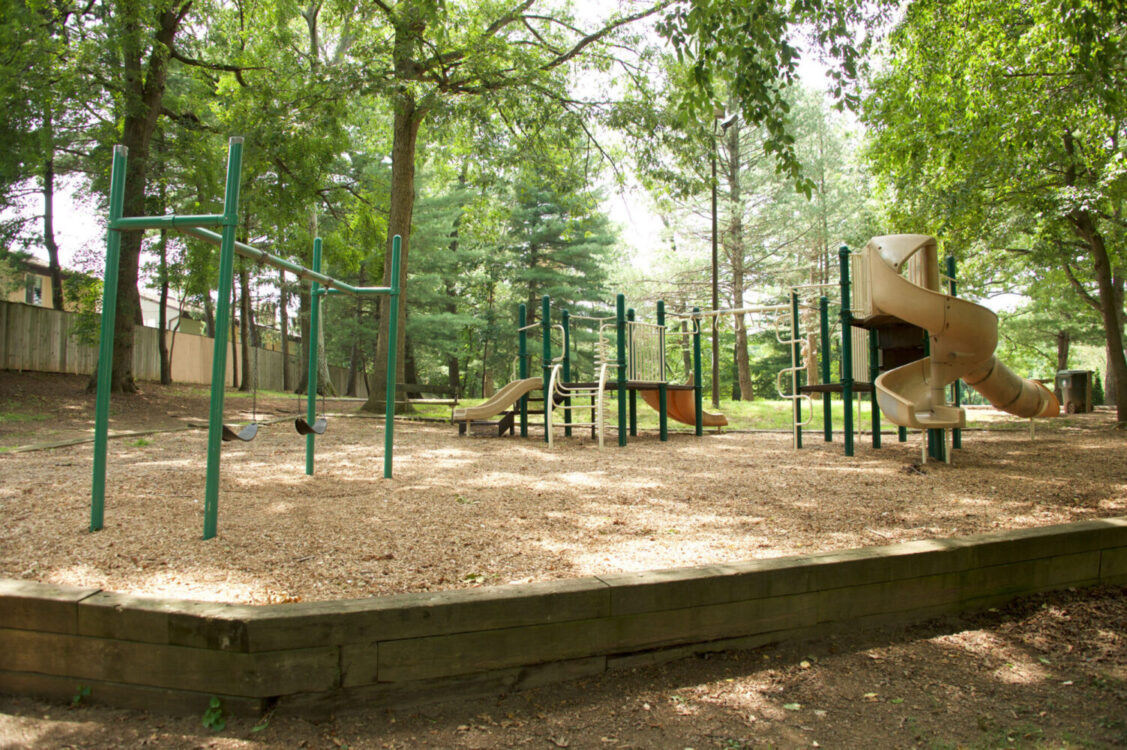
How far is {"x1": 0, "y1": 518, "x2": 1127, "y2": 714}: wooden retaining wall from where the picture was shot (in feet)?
7.34

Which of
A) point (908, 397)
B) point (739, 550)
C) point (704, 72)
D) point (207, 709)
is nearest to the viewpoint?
point (207, 709)

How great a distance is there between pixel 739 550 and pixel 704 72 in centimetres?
309

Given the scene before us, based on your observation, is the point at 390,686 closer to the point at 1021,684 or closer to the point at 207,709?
the point at 207,709

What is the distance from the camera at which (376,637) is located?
90.4 inches

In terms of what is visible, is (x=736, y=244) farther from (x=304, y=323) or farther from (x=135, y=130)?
(x=304, y=323)

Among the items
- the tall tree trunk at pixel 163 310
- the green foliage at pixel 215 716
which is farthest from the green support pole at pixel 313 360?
the tall tree trunk at pixel 163 310

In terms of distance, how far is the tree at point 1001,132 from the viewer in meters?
8.78

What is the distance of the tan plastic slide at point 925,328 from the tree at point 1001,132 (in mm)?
2122

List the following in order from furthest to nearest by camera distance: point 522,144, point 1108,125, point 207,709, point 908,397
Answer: point 522,144 → point 1108,125 → point 908,397 → point 207,709

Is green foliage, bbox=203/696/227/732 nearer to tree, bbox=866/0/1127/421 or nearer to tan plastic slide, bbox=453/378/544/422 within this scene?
tan plastic slide, bbox=453/378/544/422

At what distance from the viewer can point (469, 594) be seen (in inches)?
96.8

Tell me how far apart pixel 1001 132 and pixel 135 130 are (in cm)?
1454

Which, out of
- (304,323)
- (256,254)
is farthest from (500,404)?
(304,323)

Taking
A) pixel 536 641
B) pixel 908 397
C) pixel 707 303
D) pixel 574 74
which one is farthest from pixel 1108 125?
pixel 707 303
